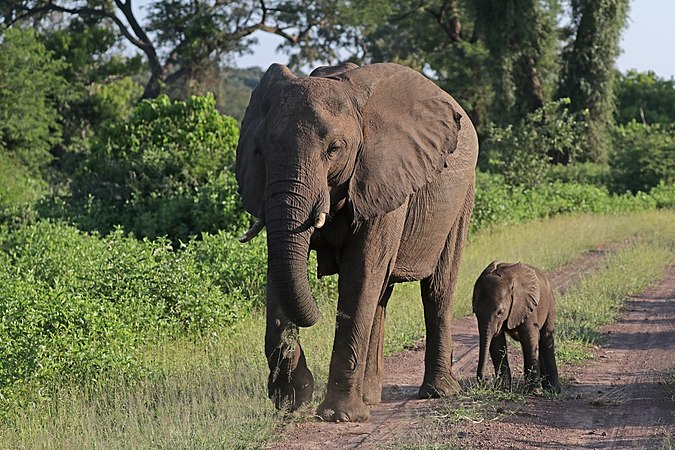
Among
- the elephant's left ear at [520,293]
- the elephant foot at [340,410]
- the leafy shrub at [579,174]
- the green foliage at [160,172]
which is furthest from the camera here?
the leafy shrub at [579,174]

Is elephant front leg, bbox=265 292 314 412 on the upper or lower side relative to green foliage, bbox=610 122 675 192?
lower

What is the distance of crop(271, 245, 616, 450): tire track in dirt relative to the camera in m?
6.00

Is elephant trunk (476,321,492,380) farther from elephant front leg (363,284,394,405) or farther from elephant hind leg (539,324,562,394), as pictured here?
elephant front leg (363,284,394,405)

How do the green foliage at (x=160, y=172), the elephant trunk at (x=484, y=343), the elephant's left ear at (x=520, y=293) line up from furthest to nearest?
1. the green foliage at (x=160, y=172)
2. the elephant's left ear at (x=520, y=293)
3. the elephant trunk at (x=484, y=343)

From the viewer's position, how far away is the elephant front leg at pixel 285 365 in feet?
20.6

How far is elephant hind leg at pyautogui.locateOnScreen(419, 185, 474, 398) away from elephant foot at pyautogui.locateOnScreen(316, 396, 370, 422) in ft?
3.72

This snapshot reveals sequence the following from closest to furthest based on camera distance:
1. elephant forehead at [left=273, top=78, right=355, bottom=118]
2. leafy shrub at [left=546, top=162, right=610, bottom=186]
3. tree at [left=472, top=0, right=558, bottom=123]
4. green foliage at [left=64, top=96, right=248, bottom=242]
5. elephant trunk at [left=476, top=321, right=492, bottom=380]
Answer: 1. elephant forehead at [left=273, top=78, right=355, bottom=118]
2. elephant trunk at [left=476, top=321, right=492, bottom=380]
3. green foliage at [left=64, top=96, right=248, bottom=242]
4. leafy shrub at [left=546, top=162, right=610, bottom=186]
5. tree at [left=472, top=0, right=558, bottom=123]

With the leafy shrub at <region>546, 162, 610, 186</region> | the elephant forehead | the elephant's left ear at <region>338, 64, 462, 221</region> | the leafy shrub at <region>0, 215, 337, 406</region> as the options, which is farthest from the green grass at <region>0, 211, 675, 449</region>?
the leafy shrub at <region>546, 162, 610, 186</region>

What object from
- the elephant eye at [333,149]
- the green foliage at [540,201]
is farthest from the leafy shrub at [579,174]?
the elephant eye at [333,149]

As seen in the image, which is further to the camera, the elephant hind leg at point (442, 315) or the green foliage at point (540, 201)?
the green foliage at point (540, 201)

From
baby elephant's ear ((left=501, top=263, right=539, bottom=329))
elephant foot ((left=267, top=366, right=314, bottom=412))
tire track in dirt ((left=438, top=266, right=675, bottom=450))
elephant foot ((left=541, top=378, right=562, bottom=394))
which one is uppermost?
baby elephant's ear ((left=501, top=263, right=539, bottom=329))

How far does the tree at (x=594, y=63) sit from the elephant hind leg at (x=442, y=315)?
2717cm

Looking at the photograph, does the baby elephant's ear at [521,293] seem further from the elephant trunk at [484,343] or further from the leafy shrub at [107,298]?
the leafy shrub at [107,298]

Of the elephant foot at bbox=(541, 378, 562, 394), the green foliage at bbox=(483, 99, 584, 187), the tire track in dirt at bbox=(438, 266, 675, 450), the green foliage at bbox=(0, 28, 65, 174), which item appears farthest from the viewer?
the green foliage at bbox=(0, 28, 65, 174)
